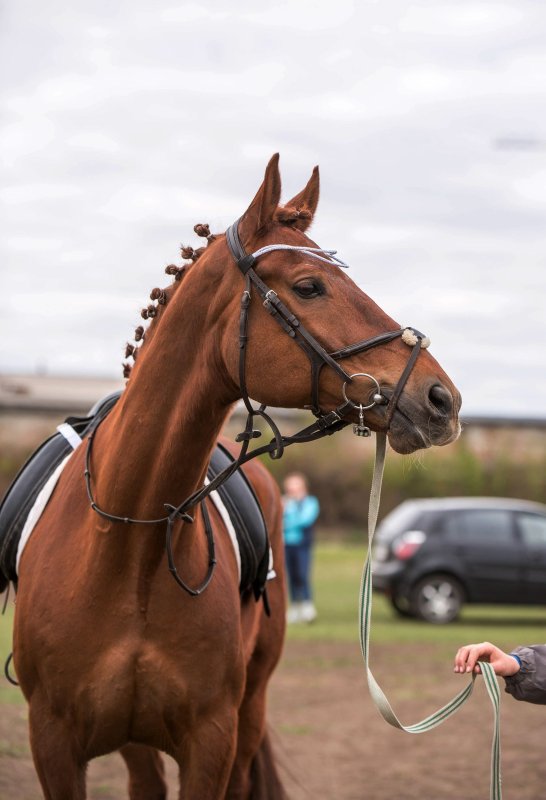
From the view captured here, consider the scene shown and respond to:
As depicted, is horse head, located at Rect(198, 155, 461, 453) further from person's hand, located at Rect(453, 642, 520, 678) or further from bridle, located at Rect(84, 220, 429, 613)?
person's hand, located at Rect(453, 642, 520, 678)

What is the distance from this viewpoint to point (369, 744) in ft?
33.3

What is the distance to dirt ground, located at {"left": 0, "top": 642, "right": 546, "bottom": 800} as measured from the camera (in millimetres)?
8344

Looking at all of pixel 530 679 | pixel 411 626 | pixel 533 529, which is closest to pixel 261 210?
pixel 530 679

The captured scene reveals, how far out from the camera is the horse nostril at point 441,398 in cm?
410

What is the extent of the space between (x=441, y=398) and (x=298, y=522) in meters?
15.1

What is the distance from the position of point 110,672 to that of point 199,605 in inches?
17.5

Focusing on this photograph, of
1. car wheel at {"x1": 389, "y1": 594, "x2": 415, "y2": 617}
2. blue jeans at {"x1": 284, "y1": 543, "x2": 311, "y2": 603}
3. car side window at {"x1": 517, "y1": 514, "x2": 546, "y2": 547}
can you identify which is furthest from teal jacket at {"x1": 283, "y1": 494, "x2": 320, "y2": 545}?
car side window at {"x1": 517, "y1": 514, "x2": 546, "y2": 547}

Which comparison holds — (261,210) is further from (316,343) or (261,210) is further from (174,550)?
(174,550)

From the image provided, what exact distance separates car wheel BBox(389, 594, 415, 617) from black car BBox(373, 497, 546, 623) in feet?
0.18

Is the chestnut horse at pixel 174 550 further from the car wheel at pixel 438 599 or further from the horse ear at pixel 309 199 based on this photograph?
the car wheel at pixel 438 599

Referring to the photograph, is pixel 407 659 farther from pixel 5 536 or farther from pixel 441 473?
pixel 441 473

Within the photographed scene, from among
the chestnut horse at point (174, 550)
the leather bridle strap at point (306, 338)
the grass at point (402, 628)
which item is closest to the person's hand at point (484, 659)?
the leather bridle strap at point (306, 338)

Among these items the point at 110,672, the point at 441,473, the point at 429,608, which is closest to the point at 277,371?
the point at 110,672

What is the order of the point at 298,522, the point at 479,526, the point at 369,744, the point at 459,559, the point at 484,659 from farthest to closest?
the point at 479,526, the point at 459,559, the point at 298,522, the point at 369,744, the point at 484,659
